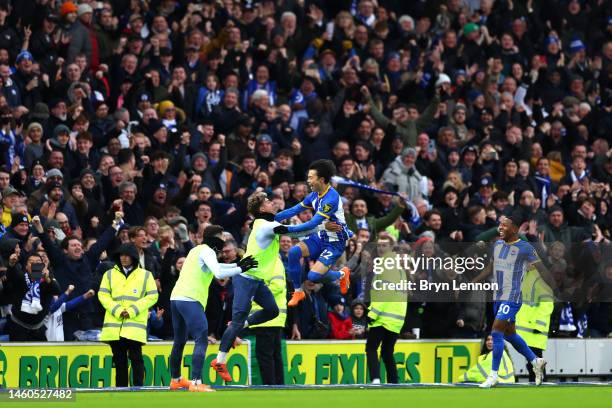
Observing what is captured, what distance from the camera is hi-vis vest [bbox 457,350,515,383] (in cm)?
2319

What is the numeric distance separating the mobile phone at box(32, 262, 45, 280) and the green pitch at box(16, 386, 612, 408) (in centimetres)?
256

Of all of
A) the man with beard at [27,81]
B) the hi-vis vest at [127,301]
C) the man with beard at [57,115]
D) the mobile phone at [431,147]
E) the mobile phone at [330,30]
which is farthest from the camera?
the mobile phone at [330,30]

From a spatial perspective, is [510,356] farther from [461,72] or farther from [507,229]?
[461,72]

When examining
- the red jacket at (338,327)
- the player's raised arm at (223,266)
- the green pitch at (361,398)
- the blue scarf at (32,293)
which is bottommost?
the green pitch at (361,398)

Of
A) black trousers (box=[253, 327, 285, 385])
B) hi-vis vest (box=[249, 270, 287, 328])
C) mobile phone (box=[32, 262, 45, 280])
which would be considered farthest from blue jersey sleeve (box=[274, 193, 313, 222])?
mobile phone (box=[32, 262, 45, 280])

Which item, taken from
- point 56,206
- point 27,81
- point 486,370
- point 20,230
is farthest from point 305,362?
point 27,81

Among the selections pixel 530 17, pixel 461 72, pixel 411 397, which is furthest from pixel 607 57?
pixel 411 397

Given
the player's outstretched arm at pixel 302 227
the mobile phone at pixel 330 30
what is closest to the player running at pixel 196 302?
the player's outstretched arm at pixel 302 227

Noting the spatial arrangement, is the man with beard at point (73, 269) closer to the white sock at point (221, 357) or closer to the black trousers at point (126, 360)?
the black trousers at point (126, 360)

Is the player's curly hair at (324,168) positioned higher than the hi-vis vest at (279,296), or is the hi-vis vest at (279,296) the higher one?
the player's curly hair at (324,168)

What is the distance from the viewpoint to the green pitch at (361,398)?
55.7 feet

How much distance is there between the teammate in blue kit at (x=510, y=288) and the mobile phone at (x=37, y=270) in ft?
20.0

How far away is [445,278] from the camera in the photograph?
942 inches

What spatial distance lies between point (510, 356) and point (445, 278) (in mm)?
1672
